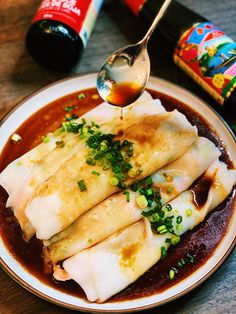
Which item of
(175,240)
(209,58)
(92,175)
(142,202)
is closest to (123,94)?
(92,175)

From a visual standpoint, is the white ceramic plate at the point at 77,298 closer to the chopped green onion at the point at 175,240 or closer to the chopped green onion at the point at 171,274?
the chopped green onion at the point at 171,274

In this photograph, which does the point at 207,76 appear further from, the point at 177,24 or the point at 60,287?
the point at 60,287

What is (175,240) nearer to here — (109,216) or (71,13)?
(109,216)

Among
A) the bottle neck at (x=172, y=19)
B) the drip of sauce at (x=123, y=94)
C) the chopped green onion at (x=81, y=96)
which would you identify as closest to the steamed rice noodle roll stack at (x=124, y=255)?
the drip of sauce at (x=123, y=94)

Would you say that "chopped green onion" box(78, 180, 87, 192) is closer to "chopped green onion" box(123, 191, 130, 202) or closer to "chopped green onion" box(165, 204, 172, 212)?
"chopped green onion" box(123, 191, 130, 202)

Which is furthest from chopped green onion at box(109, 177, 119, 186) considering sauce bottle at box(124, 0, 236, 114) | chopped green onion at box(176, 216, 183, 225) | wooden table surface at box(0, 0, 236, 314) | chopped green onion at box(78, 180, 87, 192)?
sauce bottle at box(124, 0, 236, 114)

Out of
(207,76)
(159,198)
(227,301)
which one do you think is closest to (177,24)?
(207,76)
